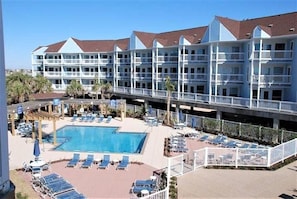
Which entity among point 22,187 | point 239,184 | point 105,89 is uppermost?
point 105,89

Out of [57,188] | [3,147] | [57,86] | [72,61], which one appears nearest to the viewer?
[3,147]

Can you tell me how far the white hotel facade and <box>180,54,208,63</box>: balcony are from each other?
12 cm

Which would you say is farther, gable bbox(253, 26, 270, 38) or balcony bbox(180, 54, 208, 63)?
balcony bbox(180, 54, 208, 63)

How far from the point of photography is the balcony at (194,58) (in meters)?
34.4

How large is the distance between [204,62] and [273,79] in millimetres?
9331

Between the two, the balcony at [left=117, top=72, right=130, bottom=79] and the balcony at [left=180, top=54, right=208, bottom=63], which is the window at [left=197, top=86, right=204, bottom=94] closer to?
the balcony at [left=180, top=54, right=208, bottom=63]

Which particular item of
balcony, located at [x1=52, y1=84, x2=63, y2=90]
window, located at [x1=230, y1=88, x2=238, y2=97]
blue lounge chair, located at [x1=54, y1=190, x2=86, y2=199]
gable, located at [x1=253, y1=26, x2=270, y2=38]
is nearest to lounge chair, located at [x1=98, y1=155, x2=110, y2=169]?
blue lounge chair, located at [x1=54, y1=190, x2=86, y2=199]

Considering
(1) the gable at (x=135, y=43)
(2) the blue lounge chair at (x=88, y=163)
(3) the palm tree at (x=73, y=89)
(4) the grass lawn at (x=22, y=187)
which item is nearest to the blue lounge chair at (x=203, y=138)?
(2) the blue lounge chair at (x=88, y=163)

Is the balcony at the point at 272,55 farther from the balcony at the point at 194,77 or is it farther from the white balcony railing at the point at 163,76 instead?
the white balcony railing at the point at 163,76

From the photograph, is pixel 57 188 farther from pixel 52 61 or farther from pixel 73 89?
pixel 52 61

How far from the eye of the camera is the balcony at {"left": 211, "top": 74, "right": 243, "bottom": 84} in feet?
100

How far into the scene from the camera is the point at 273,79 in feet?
89.0

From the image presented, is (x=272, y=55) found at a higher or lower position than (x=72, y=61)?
lower

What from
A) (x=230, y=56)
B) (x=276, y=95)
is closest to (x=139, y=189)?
(x=276, y=95)
